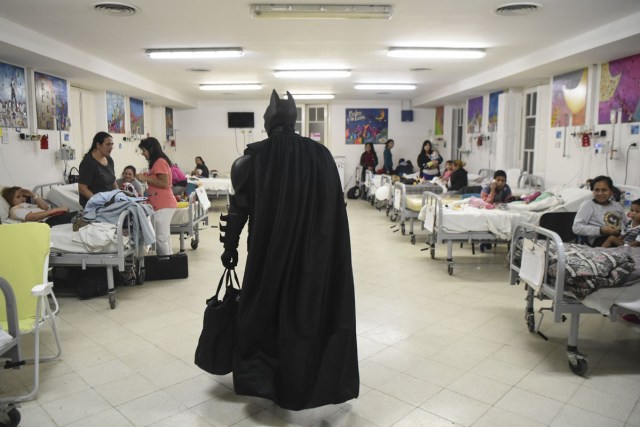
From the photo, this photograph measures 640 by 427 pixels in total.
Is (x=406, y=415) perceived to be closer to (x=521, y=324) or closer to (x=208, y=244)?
(x=521, y=324)

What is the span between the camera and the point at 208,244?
27.1 ft

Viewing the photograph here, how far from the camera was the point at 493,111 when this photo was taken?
1132 centimetres

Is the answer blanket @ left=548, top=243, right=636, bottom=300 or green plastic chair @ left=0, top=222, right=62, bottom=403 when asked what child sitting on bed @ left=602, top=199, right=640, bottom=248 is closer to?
blanket @ left=548, top=243, right=636, bottom=300

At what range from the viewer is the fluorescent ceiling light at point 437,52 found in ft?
24.7

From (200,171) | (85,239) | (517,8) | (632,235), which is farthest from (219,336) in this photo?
(200,171)

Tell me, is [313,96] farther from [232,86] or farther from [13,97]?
[13,97]

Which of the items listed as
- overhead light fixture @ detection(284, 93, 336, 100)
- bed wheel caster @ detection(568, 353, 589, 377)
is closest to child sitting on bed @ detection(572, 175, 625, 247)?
bed wheel caster @ detection(568, 353, 589, 377)

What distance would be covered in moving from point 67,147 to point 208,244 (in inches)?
118

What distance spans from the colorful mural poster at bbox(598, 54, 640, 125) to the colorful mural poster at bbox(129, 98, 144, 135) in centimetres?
1000

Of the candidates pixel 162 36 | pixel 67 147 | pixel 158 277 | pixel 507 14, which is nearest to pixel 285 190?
pixel 158 277

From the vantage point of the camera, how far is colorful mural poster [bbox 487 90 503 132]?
11.1m

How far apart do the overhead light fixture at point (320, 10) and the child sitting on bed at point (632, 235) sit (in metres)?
3.14

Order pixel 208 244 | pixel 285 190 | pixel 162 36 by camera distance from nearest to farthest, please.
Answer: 1. pixel 285 190
2. pixel 162 36
3. pixel 208 244

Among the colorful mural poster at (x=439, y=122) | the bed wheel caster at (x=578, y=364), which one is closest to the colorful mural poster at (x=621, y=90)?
the bed wheel caster at (x=578, y=364)
